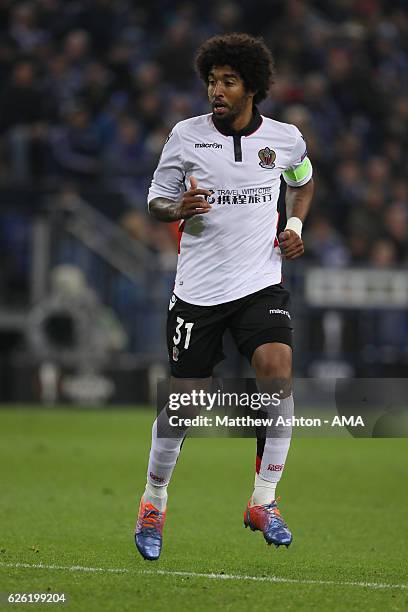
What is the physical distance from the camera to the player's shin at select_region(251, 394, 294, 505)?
579 centimetres

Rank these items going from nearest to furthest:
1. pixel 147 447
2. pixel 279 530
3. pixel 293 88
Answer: pixel 279 530 < pixel 147 447 < pixel 293 88

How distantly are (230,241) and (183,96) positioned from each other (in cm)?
1384

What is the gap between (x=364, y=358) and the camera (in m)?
15.6

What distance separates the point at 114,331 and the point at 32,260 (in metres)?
1.33

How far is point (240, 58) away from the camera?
577 centimetres

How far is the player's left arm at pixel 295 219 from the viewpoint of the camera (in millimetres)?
5754

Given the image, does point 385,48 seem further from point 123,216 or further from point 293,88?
point 123,216

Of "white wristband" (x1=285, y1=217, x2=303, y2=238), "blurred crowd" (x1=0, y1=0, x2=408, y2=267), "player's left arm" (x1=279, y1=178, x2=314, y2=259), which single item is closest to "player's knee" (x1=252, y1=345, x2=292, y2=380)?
"player's left arm" (x1=279, y1=178, x2=314, y2=259)

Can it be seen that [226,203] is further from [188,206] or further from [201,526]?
[201,526]

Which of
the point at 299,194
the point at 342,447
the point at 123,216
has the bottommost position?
the point at 342,447

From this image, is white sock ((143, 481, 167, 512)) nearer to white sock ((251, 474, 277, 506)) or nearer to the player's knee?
white sock ((251, 474, 277, 506))

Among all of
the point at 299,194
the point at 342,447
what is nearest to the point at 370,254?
the point at 342,447

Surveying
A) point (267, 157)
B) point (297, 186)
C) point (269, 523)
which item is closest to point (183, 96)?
point (297, 186)

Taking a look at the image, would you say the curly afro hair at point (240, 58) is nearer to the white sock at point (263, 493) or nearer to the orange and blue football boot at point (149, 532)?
the white sock at point (263, 493)
